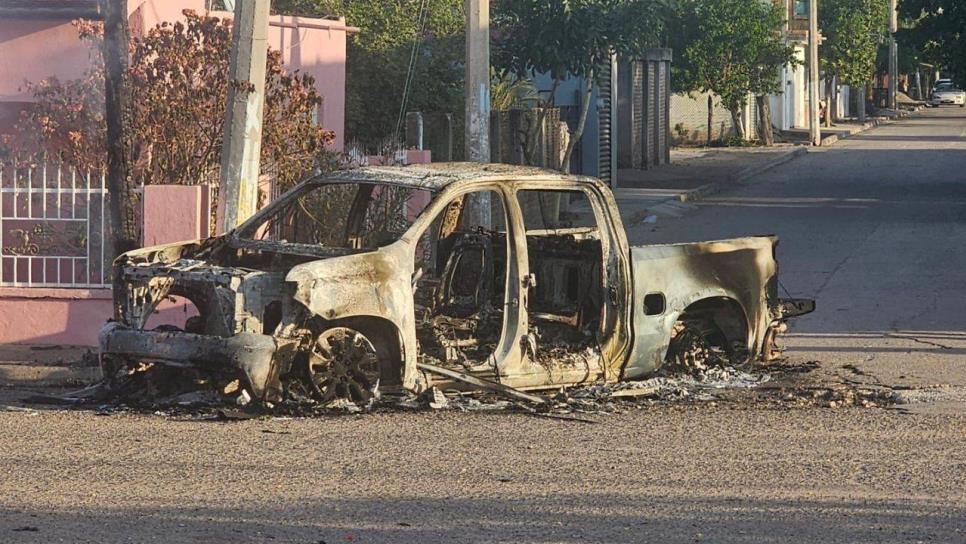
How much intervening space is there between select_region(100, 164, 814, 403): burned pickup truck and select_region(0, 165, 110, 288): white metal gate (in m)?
1.00

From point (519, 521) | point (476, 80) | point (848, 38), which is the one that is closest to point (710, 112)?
point (848, 38)

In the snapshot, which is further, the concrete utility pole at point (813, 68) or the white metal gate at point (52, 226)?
the concrete utility pole at point (813, 68)

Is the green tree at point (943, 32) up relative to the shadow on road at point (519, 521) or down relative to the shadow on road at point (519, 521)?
up

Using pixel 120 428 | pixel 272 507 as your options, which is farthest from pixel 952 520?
pixel 120 428

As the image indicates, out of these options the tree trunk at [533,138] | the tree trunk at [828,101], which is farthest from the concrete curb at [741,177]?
the tree trunk at [828,101]

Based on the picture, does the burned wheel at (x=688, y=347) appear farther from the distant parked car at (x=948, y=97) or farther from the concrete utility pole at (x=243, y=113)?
the distant parked car at (x=948, y=97)

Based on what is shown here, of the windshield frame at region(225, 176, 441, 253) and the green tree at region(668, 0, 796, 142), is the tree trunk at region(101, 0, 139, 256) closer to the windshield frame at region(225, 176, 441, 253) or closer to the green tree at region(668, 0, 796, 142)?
the windshield frame at region(225, 176, 441, 253)

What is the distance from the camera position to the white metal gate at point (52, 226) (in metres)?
13.0

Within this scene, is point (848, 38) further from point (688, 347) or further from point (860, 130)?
point (688, 347)

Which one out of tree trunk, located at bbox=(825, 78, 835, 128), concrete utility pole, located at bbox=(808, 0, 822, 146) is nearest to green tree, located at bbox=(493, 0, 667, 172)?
concrete utility pole, located at bbox=(808, 0, 822, 146)

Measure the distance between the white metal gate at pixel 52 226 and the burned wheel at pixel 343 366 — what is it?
4.11m

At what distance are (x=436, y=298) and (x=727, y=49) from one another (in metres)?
37.9

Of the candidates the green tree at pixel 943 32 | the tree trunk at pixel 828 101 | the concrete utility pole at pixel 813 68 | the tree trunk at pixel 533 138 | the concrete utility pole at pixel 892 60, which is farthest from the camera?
the concrete utility pole at pixel 892 60

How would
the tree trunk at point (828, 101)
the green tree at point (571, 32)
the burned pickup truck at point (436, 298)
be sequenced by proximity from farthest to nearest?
the tree trunk at point (828, 101)
the green tree at point (571, 32)
the burned pickup truck at point (436, 298)
